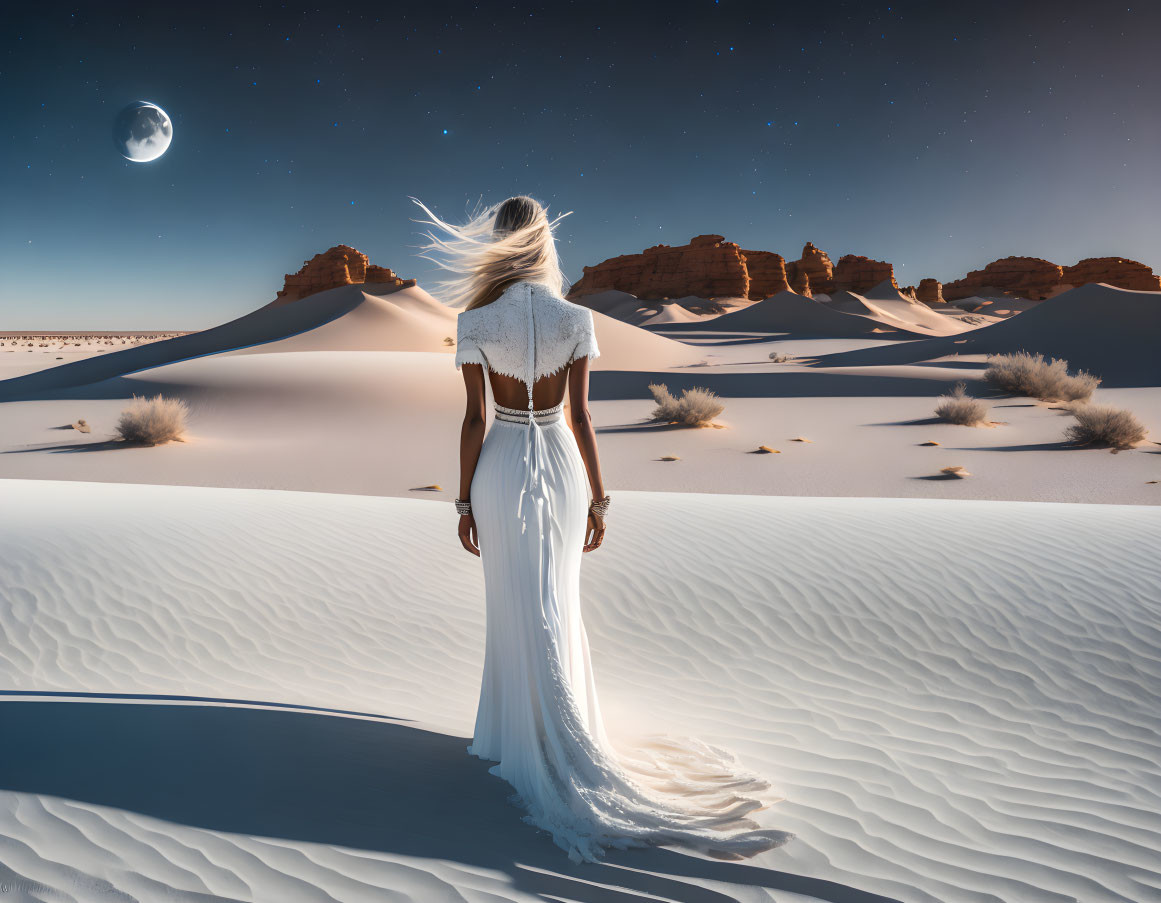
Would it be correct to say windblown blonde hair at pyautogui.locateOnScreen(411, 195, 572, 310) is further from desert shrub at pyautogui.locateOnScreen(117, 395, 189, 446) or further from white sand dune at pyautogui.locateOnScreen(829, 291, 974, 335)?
white sand dune at pyautogui.locateOnScreen(829, 291, 974, 335)

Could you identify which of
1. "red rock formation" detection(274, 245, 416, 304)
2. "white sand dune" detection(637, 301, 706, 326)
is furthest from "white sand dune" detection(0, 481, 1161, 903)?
"red rock formation" detection(274, 245, 416, 304)

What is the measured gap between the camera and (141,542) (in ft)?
22.6

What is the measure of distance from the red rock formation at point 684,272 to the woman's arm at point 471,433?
111 meters

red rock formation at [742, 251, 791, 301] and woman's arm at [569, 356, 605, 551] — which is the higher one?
red rock formation at [742, 251, 791, 301]

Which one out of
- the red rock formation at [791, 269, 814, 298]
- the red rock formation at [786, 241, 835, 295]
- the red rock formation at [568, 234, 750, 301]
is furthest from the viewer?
the red rock formation at [786, 241, 835, 295]

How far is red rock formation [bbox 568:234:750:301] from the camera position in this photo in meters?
119

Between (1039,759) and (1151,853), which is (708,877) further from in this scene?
(1039,759)

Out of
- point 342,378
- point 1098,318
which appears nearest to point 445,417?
point 342,378

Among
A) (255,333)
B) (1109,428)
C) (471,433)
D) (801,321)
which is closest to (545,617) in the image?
(471,433)

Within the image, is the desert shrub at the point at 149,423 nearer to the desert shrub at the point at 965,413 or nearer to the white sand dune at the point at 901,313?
the desert shrub at the point at 965,413

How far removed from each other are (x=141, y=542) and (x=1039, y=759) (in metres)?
7.10

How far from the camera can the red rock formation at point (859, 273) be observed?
130 meters

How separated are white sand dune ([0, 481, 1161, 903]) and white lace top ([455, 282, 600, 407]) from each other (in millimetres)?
1799

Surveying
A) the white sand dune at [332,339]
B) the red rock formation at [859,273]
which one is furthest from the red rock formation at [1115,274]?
the white sand dune at [332,339]
